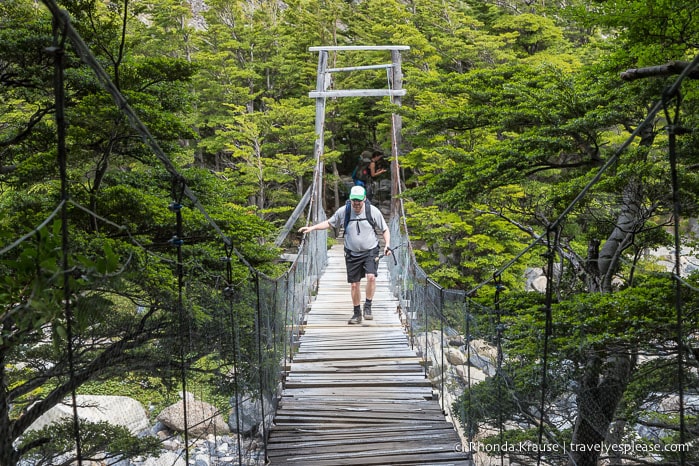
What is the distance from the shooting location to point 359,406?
3000 millimetres

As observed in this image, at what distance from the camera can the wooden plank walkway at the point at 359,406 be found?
98.4 inches

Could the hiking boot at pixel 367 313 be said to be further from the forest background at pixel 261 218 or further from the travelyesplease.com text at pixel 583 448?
the travelyesplease.com text at pixel 583 448

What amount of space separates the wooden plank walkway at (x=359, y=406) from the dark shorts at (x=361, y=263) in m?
0.42

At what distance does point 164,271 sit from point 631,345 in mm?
2222

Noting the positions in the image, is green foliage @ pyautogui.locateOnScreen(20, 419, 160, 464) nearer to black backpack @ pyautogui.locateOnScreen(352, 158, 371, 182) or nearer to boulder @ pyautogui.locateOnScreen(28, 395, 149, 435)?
boulder @ pyautogui.locateOnScreen(28, 395, 149, 435)

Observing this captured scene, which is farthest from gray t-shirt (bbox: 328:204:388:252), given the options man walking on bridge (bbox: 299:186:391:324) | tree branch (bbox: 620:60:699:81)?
tree branch (bbox: 620:60:699:81)

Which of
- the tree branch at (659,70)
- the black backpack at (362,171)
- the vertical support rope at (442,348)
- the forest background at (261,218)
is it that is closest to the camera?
the tree branch at (659,70)

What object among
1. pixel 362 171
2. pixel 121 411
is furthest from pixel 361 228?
pixel 362 171

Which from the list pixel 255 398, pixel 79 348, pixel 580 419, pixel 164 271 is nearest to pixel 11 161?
pixel 164 271

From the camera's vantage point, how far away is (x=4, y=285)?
133cm

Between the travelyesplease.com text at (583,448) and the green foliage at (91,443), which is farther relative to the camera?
the travelyesplease.com text at (583,448)

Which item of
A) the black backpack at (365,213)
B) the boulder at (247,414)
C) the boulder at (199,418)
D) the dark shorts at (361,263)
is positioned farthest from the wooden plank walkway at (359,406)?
the black backpack at (365,213)

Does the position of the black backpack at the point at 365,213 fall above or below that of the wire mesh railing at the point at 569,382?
above

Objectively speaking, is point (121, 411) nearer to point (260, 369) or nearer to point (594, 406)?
point (260, 369)
